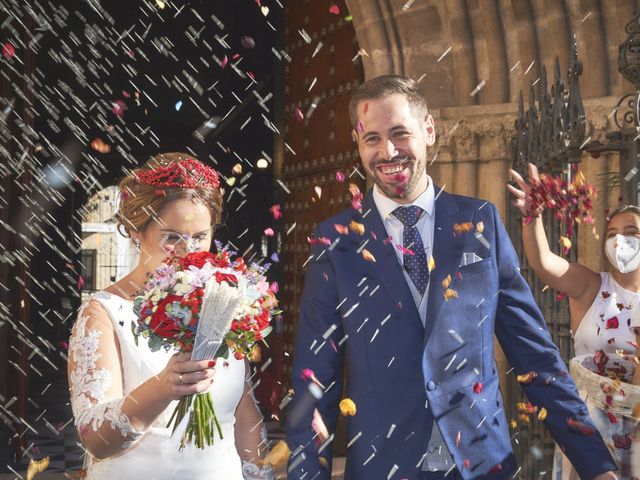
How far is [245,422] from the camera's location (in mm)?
2812

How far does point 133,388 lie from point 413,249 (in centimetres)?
92

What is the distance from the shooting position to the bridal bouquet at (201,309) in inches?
89.7

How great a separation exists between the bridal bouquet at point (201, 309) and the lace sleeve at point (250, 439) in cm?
29

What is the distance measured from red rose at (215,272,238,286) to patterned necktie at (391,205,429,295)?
489 mm

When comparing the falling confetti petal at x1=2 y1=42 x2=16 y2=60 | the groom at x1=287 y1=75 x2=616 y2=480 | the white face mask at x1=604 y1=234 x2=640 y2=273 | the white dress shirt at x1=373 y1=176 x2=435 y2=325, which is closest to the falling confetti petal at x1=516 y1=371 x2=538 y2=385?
the groom at x1=287 y1=75 x2=616 y2=480

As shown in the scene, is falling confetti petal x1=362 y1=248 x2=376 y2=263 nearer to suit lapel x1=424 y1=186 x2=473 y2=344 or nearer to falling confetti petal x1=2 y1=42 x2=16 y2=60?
suit lapel x1=424 y1=186 x2=473 y2=344

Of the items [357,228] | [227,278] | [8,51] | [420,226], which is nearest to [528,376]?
[420,226]

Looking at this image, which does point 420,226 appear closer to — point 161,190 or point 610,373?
point 161,190

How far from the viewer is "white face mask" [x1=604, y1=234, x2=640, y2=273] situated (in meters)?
3.89

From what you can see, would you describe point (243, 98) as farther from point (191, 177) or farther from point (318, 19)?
point (191, 177)

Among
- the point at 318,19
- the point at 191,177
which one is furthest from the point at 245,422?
the point at 318,19

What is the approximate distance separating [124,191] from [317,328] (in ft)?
2.73

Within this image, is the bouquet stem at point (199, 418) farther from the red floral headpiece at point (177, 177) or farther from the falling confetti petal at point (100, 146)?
the falling confetti petal at point (100, 146)

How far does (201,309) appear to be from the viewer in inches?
90.1
